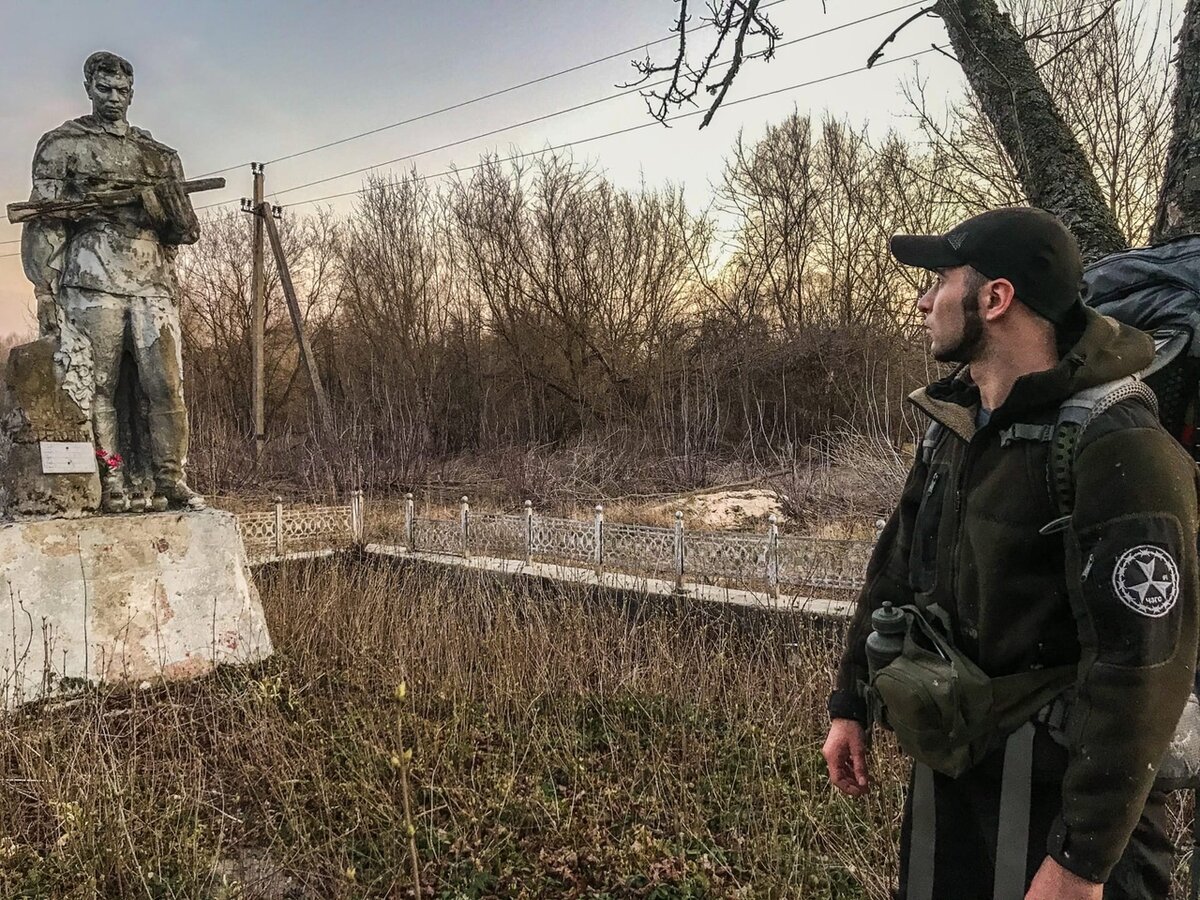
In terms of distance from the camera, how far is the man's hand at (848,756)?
5.50ft

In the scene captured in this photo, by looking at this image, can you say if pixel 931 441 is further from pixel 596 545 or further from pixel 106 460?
pixel 596 545

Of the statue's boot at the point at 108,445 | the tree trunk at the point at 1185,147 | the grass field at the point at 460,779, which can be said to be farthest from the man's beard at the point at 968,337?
the statue's boot at the point at 108,445

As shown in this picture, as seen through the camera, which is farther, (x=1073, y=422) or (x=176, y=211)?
(x=176, y=211)

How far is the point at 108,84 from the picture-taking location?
4551 mm

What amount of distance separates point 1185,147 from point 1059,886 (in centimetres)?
221

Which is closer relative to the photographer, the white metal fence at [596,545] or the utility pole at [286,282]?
the white metal fence at [596,545]

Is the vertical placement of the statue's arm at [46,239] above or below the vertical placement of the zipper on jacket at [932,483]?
above

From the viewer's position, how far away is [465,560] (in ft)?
27.1

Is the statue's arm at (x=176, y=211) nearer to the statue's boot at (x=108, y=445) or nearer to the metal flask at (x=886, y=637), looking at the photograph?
the statue's boot at (x=108, y=445)

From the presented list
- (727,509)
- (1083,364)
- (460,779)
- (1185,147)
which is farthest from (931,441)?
(727,509)

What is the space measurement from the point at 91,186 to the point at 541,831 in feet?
15.2

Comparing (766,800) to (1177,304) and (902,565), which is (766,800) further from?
(1177,304)

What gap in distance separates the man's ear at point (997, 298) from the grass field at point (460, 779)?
4.88 ft

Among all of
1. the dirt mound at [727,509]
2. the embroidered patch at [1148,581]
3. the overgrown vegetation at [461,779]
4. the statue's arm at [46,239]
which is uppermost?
the statue's arm at [46,239]
